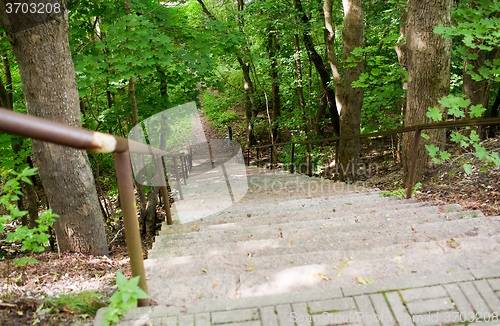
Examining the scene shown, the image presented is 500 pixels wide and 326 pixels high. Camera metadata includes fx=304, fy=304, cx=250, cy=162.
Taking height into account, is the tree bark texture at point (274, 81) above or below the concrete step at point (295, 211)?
above

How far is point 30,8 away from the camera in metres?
2.69

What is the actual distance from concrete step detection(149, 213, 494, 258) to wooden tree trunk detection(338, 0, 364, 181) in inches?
195

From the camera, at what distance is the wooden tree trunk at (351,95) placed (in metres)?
6.83

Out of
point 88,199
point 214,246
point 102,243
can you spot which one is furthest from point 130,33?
point 214,246

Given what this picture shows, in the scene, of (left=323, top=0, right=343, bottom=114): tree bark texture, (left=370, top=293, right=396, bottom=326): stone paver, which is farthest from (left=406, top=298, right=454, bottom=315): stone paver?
(left=323, top=0, right=343, bottom=114): tree bark texture

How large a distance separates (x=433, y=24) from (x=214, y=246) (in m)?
3.97

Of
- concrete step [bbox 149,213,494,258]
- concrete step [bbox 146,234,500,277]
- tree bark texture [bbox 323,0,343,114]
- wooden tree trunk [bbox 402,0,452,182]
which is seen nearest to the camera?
concrete step [bbox 146,234,500,277]

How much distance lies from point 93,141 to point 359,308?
4.91 ft

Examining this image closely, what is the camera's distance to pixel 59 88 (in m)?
2.89

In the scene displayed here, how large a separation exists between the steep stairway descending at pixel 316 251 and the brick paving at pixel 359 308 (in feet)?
0.43

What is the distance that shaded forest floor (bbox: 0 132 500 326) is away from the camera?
156 cm

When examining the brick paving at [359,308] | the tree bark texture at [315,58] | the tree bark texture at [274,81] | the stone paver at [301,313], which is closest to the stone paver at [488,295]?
the brick paving at [359,308]

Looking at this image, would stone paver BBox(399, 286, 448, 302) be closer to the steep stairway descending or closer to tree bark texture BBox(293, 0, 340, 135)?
the steep stairway descending

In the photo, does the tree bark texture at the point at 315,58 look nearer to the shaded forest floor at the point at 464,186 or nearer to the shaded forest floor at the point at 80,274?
the shaded forest floor at the point at 464,186
